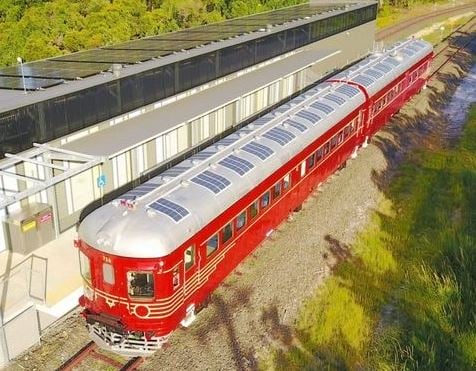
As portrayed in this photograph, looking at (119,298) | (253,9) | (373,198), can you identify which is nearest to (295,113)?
(373,198)

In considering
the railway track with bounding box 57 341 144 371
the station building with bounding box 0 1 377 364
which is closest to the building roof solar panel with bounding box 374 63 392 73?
the station building with bounding box 0 1 377 364

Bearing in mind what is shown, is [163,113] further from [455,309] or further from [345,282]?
[455,309]

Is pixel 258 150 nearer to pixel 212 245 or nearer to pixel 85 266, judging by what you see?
pixel 212 245

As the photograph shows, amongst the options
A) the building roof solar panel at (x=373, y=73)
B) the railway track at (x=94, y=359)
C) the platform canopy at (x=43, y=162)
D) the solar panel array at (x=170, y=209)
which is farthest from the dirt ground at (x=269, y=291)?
the building roof solar panel at (x=373, y=73)

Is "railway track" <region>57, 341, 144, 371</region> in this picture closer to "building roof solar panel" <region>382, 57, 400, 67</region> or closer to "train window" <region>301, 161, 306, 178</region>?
"train window" <region>301, 161, 306, 178</region>

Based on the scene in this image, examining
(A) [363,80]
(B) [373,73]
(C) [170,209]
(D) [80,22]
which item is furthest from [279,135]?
(D) [80,22]
